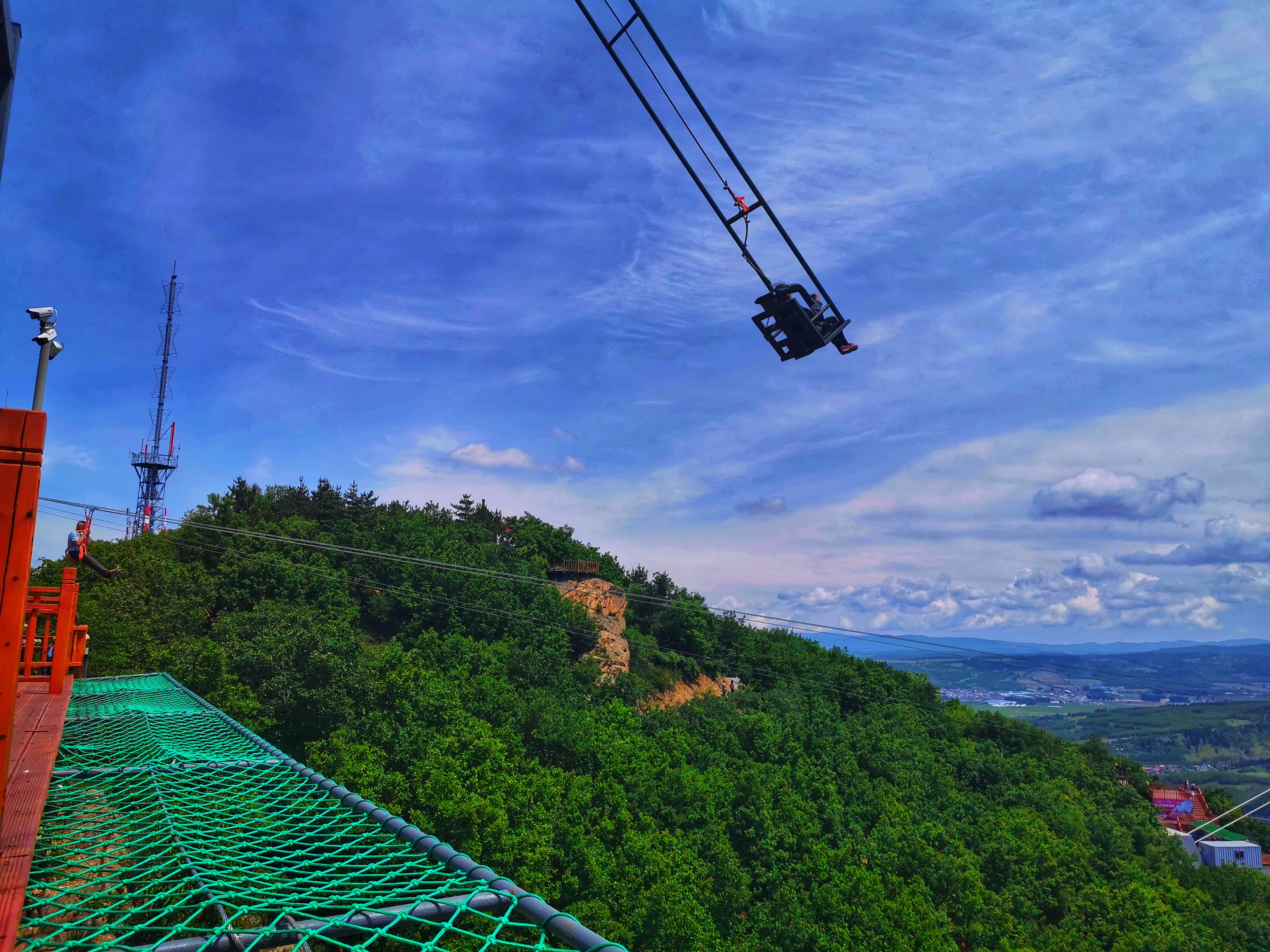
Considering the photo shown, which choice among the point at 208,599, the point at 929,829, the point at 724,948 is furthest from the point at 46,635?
the point at 929,829

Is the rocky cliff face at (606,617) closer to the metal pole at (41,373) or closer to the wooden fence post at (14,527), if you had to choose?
the metal pole at (41,373)

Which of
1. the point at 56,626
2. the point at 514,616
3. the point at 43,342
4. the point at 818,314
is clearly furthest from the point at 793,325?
the point at 514,616

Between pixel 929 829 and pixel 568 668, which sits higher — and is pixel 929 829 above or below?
Answer: below

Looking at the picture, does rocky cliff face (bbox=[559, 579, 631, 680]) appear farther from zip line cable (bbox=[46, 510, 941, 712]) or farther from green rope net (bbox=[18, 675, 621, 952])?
green rope net (bbox=[18, 675, 621, 952])

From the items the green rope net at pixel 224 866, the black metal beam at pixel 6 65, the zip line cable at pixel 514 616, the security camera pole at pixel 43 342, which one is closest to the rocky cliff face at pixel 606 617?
the zip line cable at pixel 514 616

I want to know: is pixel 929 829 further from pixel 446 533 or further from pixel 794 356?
pixel 446 533

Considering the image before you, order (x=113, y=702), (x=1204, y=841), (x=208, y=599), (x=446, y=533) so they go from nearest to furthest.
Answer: (x=113, y=702) < (x=208, y=599) < (x=446, y=533) < (x=1204, y=841)

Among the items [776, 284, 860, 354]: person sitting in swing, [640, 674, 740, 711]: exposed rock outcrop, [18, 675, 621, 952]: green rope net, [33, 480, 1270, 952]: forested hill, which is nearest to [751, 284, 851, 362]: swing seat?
[776, 284, 860, 354]: person sitting in swing

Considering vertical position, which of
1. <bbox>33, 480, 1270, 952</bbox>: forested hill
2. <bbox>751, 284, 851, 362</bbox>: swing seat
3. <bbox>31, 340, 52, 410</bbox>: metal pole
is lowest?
<bbox>33, 480, 1270, 952</bbox>: forested hill
